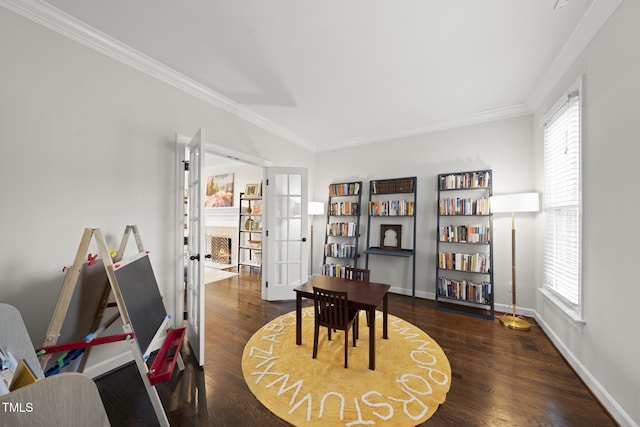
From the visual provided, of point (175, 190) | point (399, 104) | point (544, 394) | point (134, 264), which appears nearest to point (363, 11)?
point (399, 104)

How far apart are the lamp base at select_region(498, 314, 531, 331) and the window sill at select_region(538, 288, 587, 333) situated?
453mm

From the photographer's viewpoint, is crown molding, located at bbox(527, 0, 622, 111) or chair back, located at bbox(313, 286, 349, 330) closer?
crown molding, located at bbox(527, 0, 622, 111)

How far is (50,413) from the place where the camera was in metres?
0.82

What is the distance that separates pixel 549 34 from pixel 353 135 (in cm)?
270

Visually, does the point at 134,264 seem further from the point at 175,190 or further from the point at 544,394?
the point at 544,394

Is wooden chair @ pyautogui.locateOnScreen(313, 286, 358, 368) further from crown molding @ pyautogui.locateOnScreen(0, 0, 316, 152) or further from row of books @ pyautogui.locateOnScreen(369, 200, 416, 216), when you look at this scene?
crown molding @ pyautogui.locateOnScreen(0, 0, 316, 152)

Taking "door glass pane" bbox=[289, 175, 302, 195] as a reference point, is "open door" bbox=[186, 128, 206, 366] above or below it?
→ below

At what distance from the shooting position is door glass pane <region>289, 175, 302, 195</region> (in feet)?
12.7

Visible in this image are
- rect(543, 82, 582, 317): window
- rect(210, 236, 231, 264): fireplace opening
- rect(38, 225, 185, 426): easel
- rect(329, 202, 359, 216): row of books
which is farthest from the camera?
rect(210, 236, 231, 264): fireplace opening

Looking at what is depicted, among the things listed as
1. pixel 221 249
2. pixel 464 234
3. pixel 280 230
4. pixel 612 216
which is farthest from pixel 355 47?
pixel 221 249

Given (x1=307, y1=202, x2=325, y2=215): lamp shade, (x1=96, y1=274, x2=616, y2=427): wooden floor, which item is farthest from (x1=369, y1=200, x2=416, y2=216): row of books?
(x1=96, y1=274, x2=616, y2=427): wooden floor

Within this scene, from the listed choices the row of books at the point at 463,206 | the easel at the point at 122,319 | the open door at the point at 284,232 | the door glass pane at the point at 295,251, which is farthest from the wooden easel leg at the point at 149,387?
the row of books at the point at 463,206

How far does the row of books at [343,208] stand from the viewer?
14.1ft

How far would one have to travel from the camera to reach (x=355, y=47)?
6.80 ft
